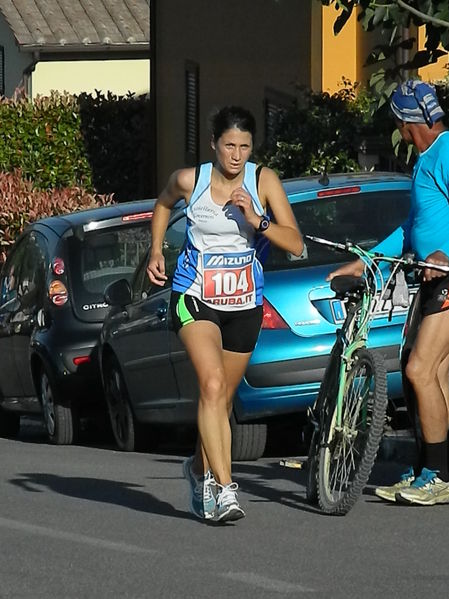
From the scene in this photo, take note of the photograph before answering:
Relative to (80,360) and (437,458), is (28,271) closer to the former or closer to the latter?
(80,360)

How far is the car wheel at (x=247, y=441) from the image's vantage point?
1119 centimetres

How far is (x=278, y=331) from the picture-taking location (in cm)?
1075

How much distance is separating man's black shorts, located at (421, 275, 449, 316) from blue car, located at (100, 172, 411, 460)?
61.7 inches

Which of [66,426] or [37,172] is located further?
[37,172]

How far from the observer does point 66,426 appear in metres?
13.8

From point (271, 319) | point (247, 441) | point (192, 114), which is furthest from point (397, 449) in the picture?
point (192, 114)

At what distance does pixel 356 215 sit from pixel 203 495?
129 inches

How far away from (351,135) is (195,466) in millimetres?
10939

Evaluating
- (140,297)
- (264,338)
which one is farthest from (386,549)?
(140,297)

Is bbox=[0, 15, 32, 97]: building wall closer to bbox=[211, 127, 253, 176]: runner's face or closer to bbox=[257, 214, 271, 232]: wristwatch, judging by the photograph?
bbox=[211, 127, 253, 176]: runner's face

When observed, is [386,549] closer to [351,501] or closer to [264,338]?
[351,501]

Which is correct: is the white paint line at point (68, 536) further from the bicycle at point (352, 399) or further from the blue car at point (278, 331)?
the blue car at point (278, 331)

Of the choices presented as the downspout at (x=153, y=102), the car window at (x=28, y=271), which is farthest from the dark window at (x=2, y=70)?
the car window at (x=28, y=271)

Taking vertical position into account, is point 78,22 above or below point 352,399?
above
